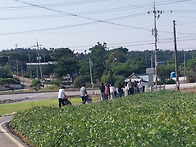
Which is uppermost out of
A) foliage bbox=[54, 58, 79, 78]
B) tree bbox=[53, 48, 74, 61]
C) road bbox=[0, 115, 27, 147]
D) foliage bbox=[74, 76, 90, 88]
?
tree bbox=[53, 48, 74, 61]

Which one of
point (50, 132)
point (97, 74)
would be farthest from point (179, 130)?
point (97, 74)

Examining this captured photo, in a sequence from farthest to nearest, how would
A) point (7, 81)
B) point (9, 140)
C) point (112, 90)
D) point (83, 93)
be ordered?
1. point (7, 81)
2. point (112, 90)
3. point (83, 93)
4. point (9, 140)

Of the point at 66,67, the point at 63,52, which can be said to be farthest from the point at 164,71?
the point at 63,52

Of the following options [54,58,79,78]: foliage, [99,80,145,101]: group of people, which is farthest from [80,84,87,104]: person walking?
[54,58,79,78]: foliage

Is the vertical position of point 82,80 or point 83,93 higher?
point 83,93

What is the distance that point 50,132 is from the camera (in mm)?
13672

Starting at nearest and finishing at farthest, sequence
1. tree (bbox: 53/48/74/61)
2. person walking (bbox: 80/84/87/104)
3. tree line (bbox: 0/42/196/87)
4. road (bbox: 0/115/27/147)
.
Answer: road (bbox: 0/115/27/147), person walking (bbox: 80/84/87/104), tree line (bbox: 0/42/196/87), tree (bbox: 53/48/74/61)

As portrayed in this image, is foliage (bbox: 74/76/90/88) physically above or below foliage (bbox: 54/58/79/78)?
below

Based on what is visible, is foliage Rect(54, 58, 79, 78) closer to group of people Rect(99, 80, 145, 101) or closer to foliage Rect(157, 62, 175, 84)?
foliage Rect(157, 62, 175, 84)

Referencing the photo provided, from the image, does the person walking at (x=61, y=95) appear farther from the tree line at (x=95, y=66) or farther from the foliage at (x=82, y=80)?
the foliage at (x=82, y=80)

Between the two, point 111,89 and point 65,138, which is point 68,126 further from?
point 111,89

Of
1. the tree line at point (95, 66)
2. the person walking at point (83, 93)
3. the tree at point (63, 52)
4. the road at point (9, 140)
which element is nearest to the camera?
the road at point (9, 140)

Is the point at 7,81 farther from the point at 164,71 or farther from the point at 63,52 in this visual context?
the point at 63,52

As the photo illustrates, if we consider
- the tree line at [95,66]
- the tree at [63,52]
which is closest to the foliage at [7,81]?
the tree line at [95,66]
